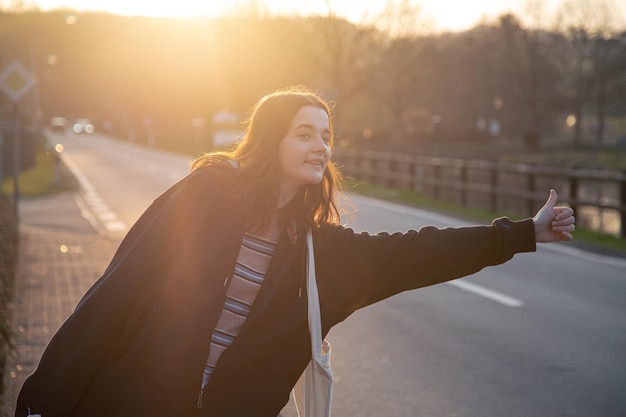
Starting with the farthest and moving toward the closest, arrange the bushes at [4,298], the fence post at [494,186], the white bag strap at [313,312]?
1. the fence post at [494,186]
2. the bushes at [4,298]
3. the white bag strap at [313,312]

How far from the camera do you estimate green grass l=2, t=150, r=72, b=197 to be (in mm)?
27291

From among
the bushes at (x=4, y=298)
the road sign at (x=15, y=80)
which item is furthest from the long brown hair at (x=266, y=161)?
the road sign at (x=15, y=80)

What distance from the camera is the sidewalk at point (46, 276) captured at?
7.42 m

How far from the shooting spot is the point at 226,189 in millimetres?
3205

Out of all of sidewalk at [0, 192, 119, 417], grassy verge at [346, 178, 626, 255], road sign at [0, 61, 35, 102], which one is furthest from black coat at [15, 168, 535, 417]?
road sign at [0, 61, 35, 102]

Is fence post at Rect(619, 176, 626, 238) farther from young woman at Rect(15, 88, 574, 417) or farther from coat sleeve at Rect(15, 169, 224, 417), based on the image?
coat sleeve at Rect(15, 169, 224, 417)

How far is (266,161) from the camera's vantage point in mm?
3291

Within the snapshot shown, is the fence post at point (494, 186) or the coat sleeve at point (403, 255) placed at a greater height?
the coat sleeve at point (403, 255)

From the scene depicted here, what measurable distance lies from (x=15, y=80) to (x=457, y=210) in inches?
355

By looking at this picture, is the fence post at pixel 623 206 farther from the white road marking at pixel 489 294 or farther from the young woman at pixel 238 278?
the young woman at pixel 238 278

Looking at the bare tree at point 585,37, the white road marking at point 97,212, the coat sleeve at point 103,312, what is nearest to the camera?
the coat sleeve at point 103,312

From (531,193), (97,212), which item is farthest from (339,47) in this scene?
(531,193)

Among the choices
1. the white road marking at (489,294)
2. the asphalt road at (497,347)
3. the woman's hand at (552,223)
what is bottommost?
the white road marking at (489,294)

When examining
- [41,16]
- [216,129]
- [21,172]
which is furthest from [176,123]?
[21,172]
